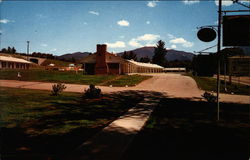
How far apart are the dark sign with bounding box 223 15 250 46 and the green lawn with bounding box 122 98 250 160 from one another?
349 cm

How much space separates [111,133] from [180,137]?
242 centimetres

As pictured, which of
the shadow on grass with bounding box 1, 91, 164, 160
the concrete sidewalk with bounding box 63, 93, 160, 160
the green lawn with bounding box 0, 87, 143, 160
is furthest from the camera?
the green lawn with bounding box 0, 87, 143, 160

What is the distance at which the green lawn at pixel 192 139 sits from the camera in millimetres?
4195

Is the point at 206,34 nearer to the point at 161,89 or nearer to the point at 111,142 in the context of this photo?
the point at 111,142

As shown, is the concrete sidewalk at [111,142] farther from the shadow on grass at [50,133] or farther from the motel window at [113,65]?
the motel window at [113,65]

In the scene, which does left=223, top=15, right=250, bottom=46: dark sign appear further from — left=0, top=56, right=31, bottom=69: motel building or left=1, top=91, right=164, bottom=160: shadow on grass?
left=0, top=56, right=31, bottom=69: motel building

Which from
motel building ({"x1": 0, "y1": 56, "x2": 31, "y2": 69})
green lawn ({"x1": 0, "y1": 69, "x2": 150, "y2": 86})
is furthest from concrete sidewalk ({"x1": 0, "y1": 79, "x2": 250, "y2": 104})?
motel building ({"x1": 0, "y1": 56, "x2": 31, "y2": 69})

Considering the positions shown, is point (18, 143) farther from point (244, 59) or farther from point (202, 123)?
point (244, 59)

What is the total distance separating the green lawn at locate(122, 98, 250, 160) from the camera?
4.20 metres

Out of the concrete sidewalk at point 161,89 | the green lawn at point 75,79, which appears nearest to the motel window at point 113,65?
the green lawn at point 75,79

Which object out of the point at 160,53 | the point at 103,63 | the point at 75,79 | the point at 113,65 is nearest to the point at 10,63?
the point at 103,63

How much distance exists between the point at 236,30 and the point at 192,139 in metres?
4.55

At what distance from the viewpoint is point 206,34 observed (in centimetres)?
689

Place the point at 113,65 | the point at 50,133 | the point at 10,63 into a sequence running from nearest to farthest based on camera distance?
the point at 50,133
the point at 113,65
the point at 10,63
